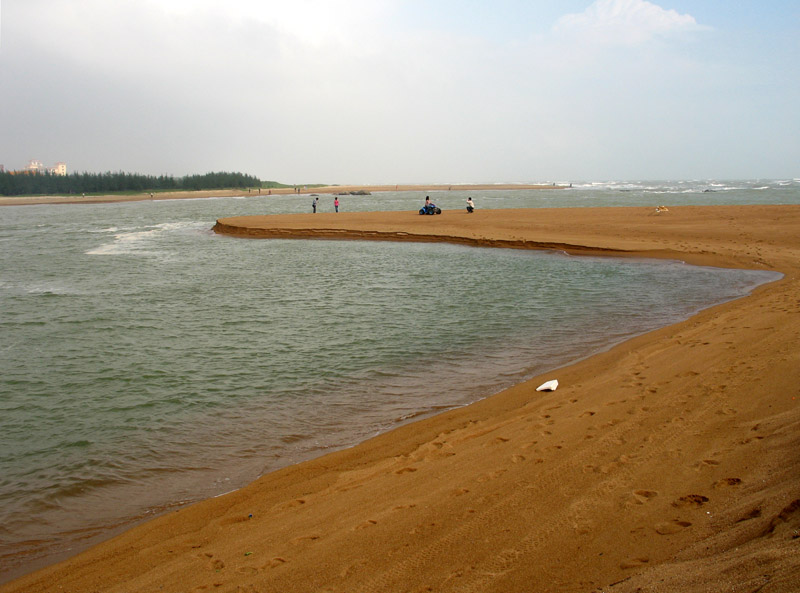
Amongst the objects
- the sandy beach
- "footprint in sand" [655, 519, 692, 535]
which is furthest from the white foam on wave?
"footprint in sand" [655, 519, 692, 535]

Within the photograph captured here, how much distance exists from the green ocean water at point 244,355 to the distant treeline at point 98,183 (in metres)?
121

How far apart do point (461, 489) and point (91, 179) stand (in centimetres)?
14793

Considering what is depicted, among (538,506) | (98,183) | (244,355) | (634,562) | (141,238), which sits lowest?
(244,355)

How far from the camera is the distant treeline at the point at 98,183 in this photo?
404 feet

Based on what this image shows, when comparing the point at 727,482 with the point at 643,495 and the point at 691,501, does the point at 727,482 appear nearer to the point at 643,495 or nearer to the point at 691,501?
the point at 691,501

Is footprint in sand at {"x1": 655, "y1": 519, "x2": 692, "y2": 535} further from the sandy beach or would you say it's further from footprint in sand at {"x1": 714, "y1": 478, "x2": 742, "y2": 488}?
footprint in sand at {"x1": 714, "y1": 478, "x2": 742, "y2": 488}

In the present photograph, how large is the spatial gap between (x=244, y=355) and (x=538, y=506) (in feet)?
25.3

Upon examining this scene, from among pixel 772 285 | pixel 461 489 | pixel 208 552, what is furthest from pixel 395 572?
pixel 772 285

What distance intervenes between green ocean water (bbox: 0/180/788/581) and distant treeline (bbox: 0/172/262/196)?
398 ft

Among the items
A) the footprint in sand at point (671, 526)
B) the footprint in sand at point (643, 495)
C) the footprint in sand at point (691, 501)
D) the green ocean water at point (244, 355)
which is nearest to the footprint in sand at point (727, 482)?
the footprint in sand at point (691, 501)

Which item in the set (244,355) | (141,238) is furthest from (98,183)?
(244,355)

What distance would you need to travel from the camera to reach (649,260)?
22516 millimetres

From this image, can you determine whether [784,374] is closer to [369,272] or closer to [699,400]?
[699,400]

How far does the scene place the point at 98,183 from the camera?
132375mm
